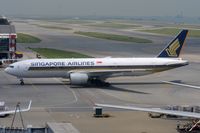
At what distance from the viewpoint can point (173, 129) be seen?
134ft

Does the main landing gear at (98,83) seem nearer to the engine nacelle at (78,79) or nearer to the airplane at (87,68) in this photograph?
the airplane at (87,68)

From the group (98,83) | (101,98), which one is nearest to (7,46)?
(98,83)

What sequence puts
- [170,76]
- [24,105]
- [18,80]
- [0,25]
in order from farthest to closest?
1. [0,25]
2. [170,76]
3. [18,80]
4. [24,105]

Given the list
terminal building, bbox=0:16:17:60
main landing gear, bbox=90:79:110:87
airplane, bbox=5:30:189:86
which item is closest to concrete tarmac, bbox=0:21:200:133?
main landing gear, bbox=90:79:110:87

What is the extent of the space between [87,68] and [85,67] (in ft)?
0.92

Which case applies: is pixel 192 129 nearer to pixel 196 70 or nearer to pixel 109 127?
pixel 109 127

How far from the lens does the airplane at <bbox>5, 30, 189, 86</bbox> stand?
64.9m

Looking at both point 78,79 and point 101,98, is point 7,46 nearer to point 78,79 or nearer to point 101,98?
point 78,79

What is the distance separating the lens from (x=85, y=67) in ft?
215

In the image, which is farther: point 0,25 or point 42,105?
point 0,25

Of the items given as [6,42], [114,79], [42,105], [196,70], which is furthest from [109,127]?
[6,42]

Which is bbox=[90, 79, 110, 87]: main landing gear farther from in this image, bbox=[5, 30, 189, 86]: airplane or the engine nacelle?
the engine nacelle

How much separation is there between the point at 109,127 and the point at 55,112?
27.3 ft

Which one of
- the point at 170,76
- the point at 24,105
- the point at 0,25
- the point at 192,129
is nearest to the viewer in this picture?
the point at 192,129
